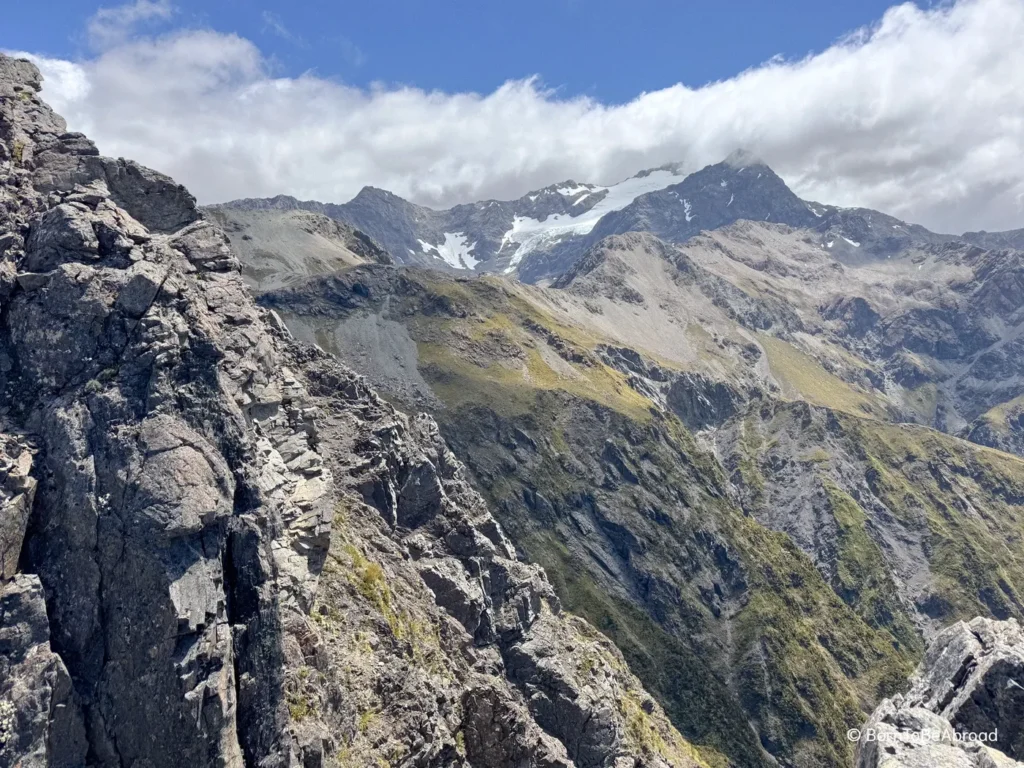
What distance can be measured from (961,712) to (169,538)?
6957cm

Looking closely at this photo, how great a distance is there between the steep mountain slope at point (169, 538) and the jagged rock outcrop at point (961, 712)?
94.1 ft

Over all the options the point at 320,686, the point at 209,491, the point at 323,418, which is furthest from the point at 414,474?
the point at 209,491

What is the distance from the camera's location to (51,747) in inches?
1293

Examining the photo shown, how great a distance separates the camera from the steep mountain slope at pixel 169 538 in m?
34.8

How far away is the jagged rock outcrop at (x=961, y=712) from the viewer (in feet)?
171

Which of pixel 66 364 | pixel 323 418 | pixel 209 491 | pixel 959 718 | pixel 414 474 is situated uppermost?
pixel 323 418

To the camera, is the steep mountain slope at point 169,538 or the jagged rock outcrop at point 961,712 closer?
the steep mountain slope at point 169,538

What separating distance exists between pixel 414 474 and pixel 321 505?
1232 inches

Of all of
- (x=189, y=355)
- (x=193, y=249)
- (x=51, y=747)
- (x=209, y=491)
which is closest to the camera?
(x=51, y=747)

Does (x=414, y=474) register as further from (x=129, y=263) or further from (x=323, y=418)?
(x=129, y=263)

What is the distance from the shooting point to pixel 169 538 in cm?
3681

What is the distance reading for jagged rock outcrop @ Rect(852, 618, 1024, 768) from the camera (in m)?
52.2

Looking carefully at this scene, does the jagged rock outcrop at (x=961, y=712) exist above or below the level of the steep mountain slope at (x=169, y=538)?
below

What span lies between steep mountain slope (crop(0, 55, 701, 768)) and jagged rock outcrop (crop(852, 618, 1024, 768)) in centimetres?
2868
